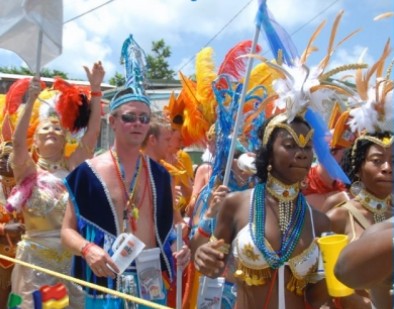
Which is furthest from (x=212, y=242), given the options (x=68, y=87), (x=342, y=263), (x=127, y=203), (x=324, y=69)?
(x=68, y=87)

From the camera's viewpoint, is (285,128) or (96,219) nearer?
(285,128)

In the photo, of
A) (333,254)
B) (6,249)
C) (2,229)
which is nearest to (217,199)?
(333,254)

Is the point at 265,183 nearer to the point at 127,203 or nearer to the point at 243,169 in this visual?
the point at 127,203

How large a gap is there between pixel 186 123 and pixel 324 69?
94.2 inches

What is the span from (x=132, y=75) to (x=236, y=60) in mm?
1398

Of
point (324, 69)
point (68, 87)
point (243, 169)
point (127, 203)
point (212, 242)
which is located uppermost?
point (68, 87)

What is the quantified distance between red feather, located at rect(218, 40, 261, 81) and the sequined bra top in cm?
217

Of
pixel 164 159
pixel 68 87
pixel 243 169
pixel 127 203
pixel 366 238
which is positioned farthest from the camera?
pixel 164 159

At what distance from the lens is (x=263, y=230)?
2.78 metres

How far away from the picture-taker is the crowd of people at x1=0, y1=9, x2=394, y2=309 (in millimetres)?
2803

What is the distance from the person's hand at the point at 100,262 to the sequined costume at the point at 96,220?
178mm

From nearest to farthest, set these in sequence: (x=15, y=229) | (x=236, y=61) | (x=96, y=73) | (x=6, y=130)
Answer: (x=96, y=73), (x=15, y=229), (x=236, y=61), (x=6, y=130)

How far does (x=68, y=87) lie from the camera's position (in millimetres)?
4742

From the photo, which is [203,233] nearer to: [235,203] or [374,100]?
[235,203]
